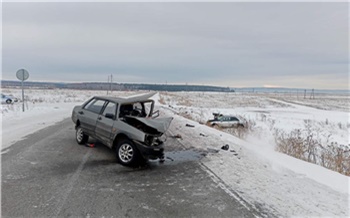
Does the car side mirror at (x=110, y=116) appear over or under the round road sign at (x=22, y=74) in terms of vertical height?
under

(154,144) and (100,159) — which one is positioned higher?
(154,144)

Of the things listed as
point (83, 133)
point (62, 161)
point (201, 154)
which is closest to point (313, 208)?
point (201, 154)

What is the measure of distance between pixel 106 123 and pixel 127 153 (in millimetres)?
1251

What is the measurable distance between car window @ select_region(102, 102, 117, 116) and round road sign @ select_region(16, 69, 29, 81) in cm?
1530

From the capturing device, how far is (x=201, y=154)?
8.86 m

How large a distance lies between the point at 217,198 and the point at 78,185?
9.11ft

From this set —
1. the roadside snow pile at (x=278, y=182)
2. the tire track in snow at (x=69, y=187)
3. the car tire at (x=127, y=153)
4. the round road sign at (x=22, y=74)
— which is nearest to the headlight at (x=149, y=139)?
the car tire at (x=127, y=153)

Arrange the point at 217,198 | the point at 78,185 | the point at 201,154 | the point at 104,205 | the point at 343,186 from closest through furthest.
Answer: the point at 104,205 → the point at 217,198 → the point at 78,185 → the point at 343,186 → the point at 201,154

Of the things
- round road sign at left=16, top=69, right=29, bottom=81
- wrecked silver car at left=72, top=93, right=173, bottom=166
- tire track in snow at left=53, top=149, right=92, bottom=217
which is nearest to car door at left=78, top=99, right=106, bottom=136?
wrecked silver car at left=72, top=93, right=173, bottom=166

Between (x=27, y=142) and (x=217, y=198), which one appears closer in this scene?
(x=217, y=198)

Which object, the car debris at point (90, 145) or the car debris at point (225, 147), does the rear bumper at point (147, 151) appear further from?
the car debris at point (225, 147)

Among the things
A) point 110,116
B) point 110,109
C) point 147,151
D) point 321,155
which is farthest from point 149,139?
point 321,155

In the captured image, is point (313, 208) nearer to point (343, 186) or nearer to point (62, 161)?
point (343, 186)

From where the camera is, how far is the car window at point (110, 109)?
7.96 metres
